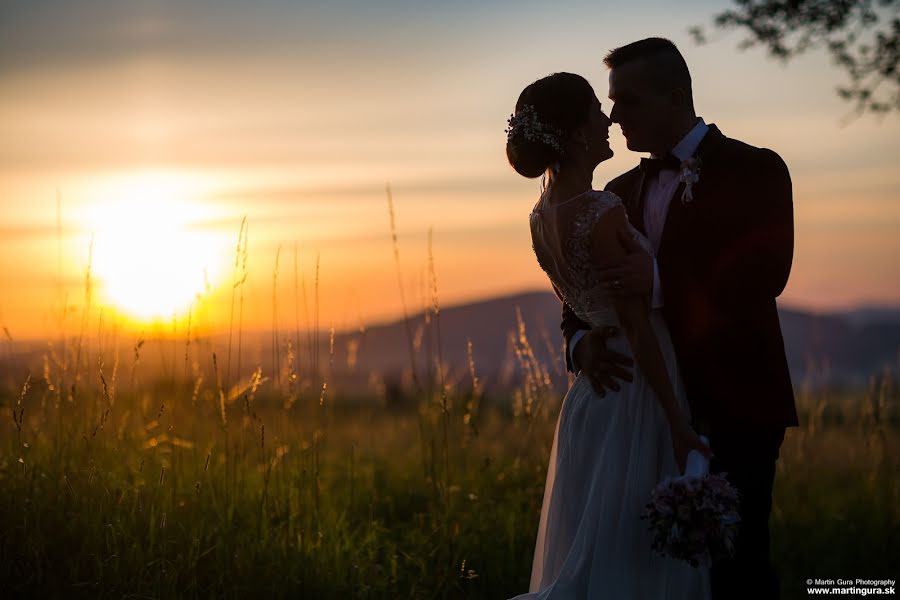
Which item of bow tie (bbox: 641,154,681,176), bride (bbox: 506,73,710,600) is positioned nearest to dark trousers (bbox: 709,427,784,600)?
bride (bbox: 506,73,710,600)

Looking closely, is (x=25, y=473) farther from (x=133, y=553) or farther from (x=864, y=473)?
(x=864, y=473)

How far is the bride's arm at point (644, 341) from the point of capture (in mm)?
3537

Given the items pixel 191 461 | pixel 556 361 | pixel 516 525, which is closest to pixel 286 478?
pixel 191 461

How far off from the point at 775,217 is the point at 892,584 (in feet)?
9.15

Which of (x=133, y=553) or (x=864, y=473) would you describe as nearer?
(x=133, y=553)

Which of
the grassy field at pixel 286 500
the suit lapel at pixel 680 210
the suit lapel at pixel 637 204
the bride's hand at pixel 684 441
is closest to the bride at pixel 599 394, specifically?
the bride's hand at pixel 684 441

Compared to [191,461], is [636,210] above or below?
above

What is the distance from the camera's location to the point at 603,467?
3730 millimetres

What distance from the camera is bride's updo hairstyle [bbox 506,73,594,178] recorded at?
144 inches

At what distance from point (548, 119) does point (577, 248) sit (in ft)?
1.61

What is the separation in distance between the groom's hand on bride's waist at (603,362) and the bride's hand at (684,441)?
0.87 feet

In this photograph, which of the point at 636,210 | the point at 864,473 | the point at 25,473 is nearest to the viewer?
the point at 636,210

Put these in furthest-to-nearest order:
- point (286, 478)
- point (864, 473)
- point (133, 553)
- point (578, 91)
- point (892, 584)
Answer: point (864, 473)
point (286, 478)
point (892, 584)
point (133, 553)
point (578, 91)

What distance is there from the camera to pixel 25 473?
4.87 m
